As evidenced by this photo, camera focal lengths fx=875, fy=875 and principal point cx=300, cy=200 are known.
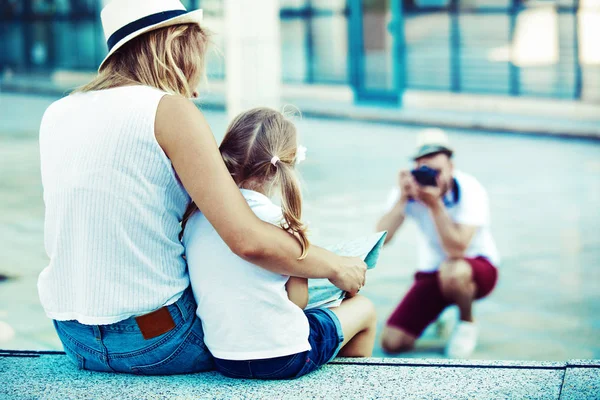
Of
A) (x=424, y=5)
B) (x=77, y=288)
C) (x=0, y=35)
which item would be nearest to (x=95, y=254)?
(x=77, y=288)

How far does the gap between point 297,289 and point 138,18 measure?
87 centimetres

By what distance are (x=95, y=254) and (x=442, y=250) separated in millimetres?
2788

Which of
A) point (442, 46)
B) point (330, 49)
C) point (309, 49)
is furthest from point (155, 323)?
point (309, 49)

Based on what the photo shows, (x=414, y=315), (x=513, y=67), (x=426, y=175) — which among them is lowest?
(x=414, y=315)

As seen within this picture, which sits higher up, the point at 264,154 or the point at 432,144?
the point at 264,154

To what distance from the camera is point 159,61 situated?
93.7 inches

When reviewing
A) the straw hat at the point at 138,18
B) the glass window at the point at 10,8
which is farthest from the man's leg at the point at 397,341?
the glass window at the point at 10,8

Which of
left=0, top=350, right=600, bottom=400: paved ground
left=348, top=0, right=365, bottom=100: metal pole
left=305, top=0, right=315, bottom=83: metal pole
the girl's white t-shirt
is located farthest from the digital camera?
left=305, top=0, right=315, bottom=83: metal pole

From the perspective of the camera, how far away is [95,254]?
234 centimetres

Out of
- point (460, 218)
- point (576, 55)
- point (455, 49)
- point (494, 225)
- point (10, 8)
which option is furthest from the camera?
point (10, 8)

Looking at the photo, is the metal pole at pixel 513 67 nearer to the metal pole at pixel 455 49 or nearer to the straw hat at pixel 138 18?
the metal pole at pixel 455 49

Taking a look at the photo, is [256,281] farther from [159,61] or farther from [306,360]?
[159,61]

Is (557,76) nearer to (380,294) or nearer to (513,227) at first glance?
(513,227)

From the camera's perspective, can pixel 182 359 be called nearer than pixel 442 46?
Yes
